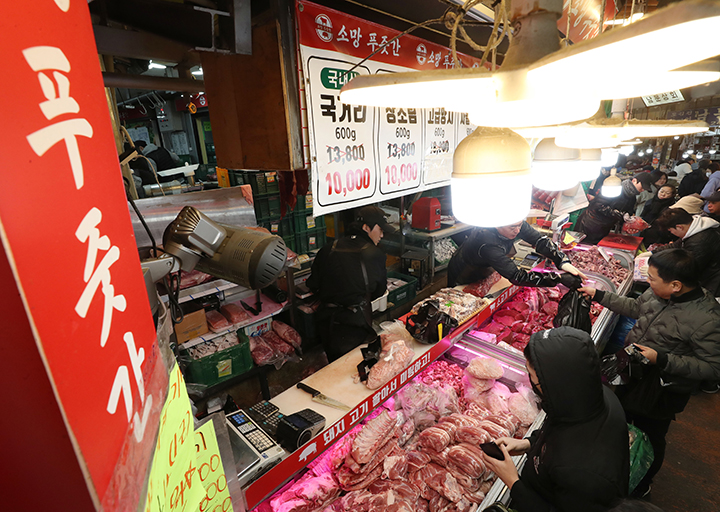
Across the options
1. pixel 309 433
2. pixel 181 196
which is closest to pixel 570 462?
pixel 309 433

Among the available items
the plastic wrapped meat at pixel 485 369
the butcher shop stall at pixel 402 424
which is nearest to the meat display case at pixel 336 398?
the butcher shop stall at pixel 402 424

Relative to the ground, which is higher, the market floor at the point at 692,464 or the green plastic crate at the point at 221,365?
the green plastic crate at the point at 221,365

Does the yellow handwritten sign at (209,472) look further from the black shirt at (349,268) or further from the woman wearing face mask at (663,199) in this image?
the woman wearing face mask at (663,199)

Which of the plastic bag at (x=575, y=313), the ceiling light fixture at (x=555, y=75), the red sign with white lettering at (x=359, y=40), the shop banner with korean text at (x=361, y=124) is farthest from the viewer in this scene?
the plastic bag at (x=575, y=313)

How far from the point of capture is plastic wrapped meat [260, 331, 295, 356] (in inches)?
217

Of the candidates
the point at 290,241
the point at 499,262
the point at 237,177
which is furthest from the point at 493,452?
the point at 237,177

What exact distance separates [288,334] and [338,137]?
371 cm

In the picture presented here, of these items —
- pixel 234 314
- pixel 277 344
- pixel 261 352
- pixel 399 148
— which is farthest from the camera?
pixel 277 344

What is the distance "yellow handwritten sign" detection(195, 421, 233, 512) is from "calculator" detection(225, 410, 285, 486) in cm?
71

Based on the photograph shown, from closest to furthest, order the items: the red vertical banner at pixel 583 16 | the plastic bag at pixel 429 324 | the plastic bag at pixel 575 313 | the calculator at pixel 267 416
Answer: the calculator at pixel 267 416, the plastic bag at pixel 429 324, the red vertical banner at pixel 583 16, the plastic bag at pixel 575 313

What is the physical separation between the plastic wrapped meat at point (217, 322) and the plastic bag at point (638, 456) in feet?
15.4

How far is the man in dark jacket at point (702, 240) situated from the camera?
512cm

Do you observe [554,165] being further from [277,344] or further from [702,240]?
[277,344]

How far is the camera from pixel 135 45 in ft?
7.22
